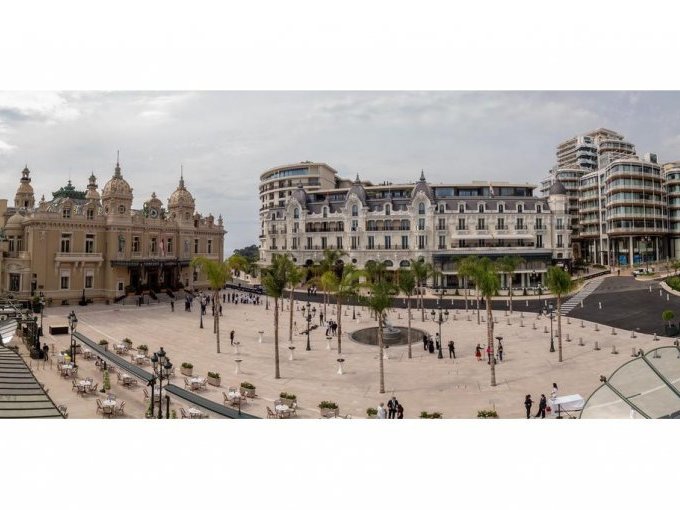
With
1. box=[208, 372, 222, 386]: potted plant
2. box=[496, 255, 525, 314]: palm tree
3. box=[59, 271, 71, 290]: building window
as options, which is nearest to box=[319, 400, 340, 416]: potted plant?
box=[208, 372, 222, 386]: potted plant

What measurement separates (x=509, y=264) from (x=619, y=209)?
34.6 m

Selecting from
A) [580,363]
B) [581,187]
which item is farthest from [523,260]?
[581,187]

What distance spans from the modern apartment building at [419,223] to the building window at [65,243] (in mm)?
29372

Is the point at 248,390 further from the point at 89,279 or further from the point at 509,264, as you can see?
the point at 509,264

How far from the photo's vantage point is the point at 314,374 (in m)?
22.4

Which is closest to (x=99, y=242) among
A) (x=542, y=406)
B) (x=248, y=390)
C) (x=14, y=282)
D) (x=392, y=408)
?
(x=14, y=282)

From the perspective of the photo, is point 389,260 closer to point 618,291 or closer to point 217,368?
point 618,291

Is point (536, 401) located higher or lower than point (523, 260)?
lower

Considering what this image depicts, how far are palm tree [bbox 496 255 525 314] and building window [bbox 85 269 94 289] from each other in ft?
122

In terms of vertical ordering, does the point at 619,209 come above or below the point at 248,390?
above

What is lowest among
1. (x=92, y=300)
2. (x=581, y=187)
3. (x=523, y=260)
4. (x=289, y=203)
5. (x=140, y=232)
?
(x=92, y=300)

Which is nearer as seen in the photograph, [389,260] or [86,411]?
[86,411]

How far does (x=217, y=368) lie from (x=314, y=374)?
5.73 metres

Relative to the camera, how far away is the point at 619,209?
201 feet
